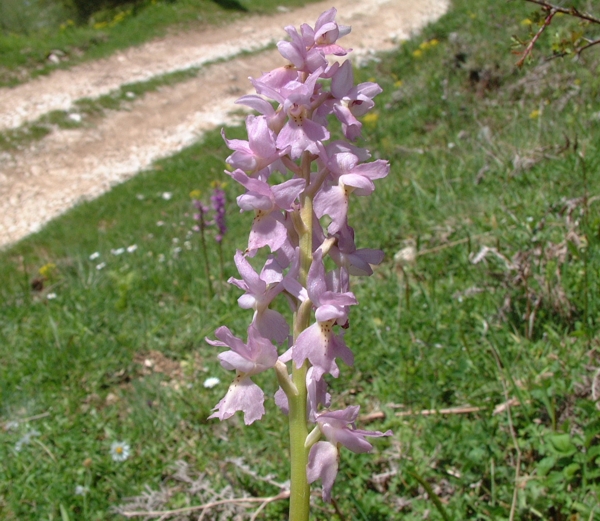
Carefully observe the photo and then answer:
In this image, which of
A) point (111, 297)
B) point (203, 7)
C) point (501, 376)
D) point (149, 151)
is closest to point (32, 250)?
point (149, 151)

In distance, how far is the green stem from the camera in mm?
1340

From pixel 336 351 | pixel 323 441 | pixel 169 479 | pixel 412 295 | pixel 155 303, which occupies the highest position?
pixel 336 351

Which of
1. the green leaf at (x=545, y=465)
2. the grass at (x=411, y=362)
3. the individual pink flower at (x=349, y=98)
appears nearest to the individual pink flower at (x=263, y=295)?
the individual pink flower at (x=349, y=98)

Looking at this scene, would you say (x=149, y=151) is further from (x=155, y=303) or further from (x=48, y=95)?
(x=155, y=303)

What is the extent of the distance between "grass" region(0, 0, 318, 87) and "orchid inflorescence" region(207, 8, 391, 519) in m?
14.8

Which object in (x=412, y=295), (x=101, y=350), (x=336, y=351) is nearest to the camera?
(x=336, y=351)

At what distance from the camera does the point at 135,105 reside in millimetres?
14117

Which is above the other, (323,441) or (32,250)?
(323,441)

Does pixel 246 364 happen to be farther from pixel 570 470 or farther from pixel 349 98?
pixel 570 470

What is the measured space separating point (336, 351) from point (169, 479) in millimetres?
1626

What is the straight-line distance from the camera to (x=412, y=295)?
3.29 metres

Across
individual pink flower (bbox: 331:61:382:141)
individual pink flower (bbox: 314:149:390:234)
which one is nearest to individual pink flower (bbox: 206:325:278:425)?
individual pink flower (bbox: 314:149:390:234)

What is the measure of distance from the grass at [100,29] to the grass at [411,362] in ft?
37.3

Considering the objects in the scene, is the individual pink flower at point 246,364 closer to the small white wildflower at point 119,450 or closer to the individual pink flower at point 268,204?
the individual pink flower at point 268,204
